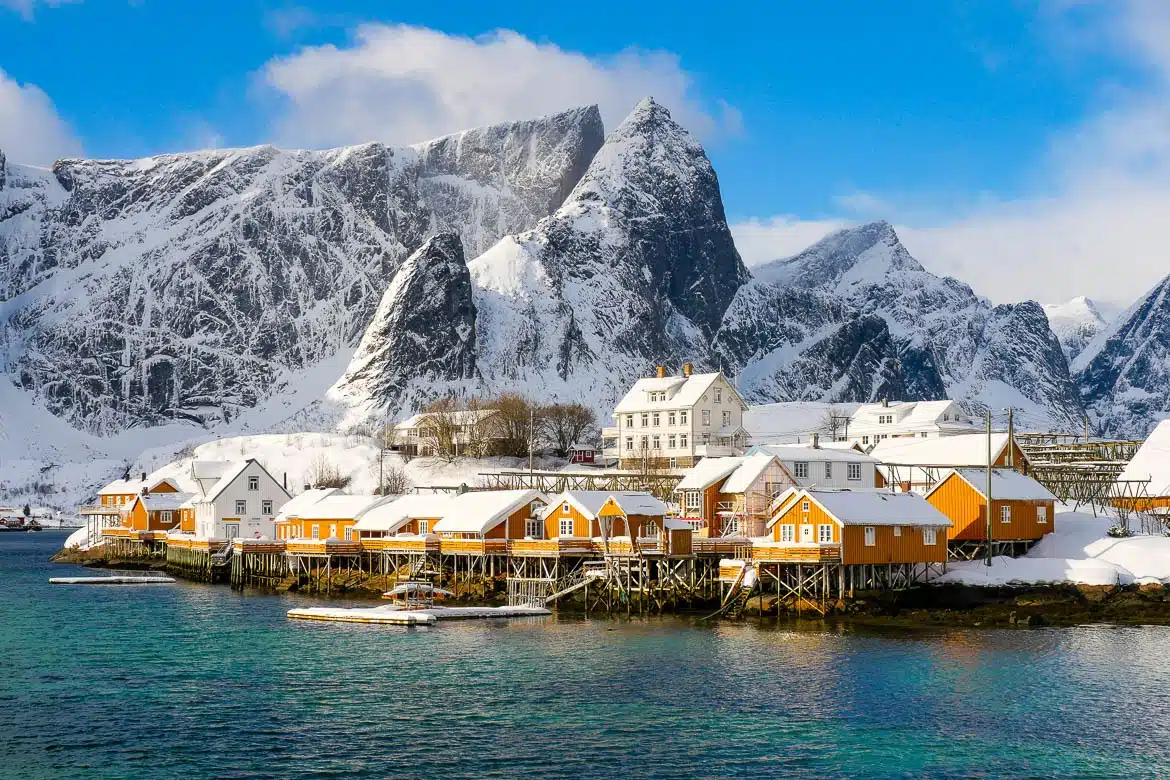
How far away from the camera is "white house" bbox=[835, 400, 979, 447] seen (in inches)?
5600

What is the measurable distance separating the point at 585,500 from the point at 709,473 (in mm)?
10113

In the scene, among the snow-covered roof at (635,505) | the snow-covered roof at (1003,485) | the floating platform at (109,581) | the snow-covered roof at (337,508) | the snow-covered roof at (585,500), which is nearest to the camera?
the snow-covered roof at (635,505)

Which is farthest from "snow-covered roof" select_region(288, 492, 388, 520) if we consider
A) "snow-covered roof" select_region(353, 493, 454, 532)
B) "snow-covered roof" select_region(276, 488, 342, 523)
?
"snow-covered roof" select_region(276, 488, 342, 523)

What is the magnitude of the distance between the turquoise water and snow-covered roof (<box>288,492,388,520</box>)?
30725 mm

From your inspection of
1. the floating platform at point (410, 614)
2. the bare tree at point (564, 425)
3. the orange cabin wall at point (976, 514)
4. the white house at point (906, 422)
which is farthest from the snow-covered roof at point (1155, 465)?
the bare tree at point (564, 425)

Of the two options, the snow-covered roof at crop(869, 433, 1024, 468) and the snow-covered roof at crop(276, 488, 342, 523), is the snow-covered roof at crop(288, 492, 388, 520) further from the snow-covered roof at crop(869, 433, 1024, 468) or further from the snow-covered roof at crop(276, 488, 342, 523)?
the snow-covered roof at crop(869, 433, 1024, 468)

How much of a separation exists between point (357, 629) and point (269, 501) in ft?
163

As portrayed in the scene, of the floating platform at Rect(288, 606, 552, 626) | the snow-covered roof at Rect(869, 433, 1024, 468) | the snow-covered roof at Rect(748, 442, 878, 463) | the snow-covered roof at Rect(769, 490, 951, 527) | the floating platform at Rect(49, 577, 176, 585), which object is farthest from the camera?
the floating platform at Rect(49, 577, 176, 585)

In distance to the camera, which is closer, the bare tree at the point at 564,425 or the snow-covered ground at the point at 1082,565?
the snow-covered ground at the point at 1082,565

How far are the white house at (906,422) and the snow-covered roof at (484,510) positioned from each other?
211ft

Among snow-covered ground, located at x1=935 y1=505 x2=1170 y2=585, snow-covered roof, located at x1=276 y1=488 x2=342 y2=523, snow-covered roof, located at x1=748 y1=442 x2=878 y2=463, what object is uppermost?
snow-covered roof, located at x1=748 y1=442 x2=878 y2=463

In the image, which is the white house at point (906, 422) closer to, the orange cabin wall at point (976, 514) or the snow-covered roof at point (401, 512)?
the snow-covered roof at point (401, 512)

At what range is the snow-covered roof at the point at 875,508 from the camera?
69.1m

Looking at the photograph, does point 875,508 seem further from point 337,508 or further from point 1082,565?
point 337,508
